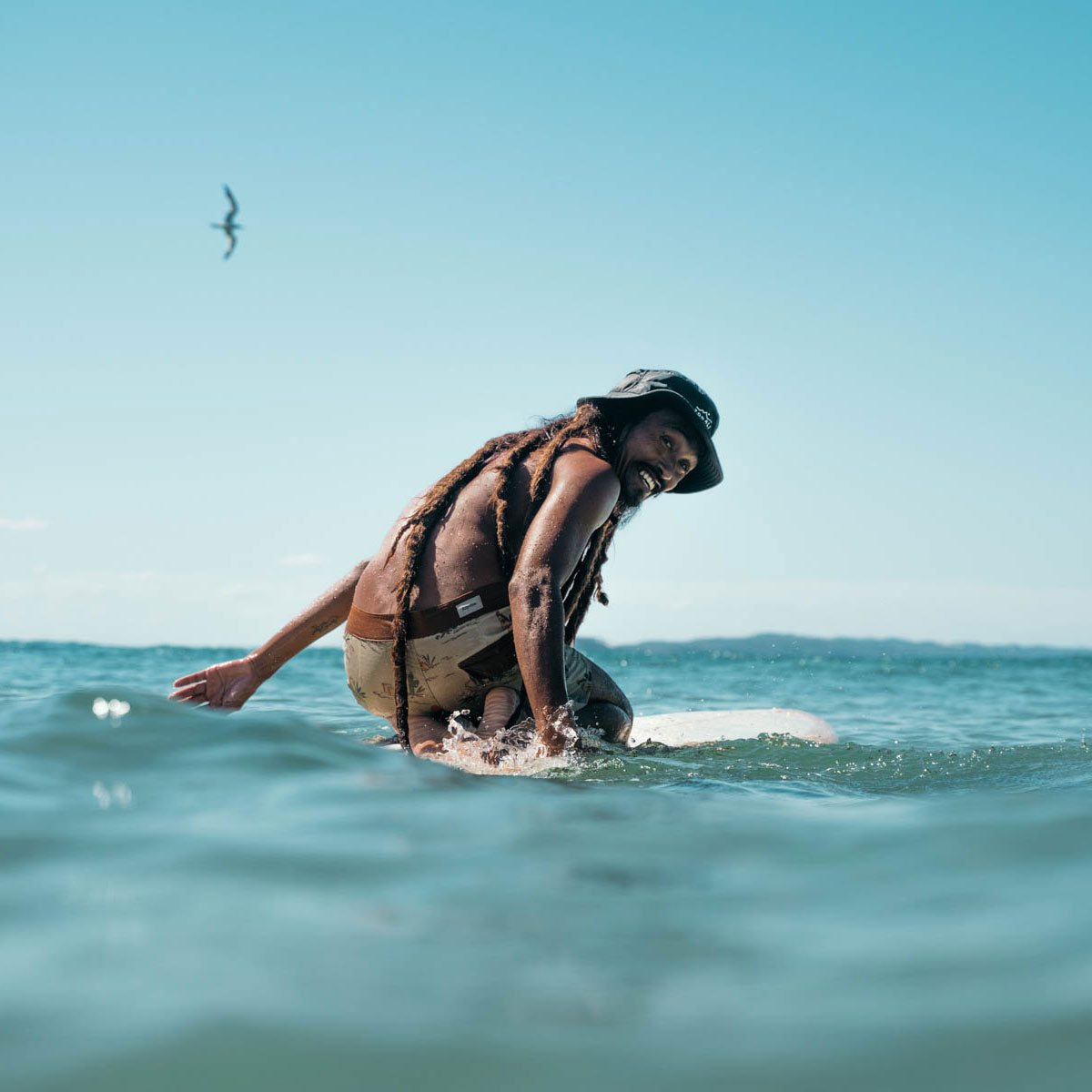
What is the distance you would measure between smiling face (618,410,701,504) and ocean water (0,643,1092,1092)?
53.7 inches

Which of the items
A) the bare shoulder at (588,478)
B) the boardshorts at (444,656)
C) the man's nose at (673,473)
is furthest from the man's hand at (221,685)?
the man's nose at (673,473)

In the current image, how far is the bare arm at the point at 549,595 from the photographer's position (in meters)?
2.95

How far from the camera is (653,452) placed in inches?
140

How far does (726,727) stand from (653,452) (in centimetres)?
164

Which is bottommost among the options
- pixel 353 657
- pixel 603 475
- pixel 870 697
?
pixel 870 697

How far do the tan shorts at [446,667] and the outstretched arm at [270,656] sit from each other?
0.27m

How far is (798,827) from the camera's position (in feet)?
6.48

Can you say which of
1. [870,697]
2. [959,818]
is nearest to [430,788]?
[959,818]

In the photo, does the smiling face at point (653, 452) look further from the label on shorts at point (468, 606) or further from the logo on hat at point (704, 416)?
the label on shorts at point (468, 606)

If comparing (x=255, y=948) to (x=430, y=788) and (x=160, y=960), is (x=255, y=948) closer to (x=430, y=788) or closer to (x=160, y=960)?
(x=160, y=960)

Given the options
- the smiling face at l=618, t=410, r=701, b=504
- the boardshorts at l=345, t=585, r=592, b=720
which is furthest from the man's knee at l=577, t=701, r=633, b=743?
the smiling face at l=618, t=410, r=701, b=504

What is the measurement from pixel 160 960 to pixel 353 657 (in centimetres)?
231

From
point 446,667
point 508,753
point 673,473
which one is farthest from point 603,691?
point 508,753

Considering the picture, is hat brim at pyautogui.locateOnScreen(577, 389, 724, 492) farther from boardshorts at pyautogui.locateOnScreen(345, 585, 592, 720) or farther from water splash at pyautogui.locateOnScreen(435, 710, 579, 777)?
water splash at pyautogui.locateOnScreen(435, 710, 579, 777)
